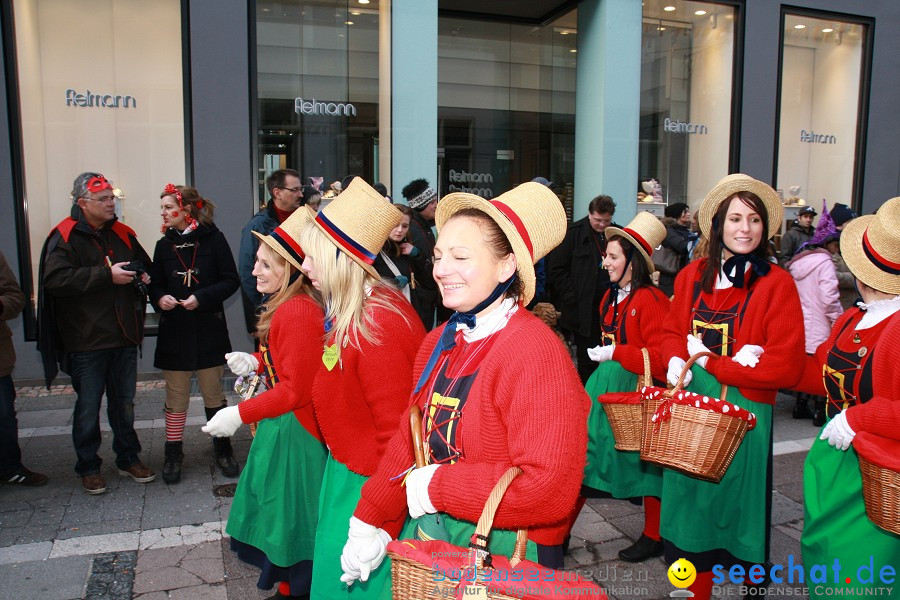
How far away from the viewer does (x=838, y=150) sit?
12234 millimetres

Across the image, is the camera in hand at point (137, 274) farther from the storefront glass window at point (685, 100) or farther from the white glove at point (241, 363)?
the storefront glass window at point (685, 100)

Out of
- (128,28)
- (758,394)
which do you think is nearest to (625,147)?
(128,28)

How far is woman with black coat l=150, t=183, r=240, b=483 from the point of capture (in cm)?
558

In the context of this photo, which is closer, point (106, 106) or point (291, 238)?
point (291, 238)

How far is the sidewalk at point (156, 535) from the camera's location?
13.0 ft

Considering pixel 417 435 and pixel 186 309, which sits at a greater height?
pixel 417 435

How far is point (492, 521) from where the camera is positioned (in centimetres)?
170

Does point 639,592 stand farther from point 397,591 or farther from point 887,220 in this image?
point 397,591

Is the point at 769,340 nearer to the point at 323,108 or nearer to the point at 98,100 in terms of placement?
the point at 323,108

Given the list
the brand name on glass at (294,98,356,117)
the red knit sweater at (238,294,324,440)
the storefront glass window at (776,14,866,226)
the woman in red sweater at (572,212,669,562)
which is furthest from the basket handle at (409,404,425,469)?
the storefront glass window at (776,14,866,226)

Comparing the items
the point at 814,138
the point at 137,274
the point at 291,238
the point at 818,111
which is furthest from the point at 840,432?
the point at 818,111

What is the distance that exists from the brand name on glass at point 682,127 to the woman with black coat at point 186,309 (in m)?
7.80

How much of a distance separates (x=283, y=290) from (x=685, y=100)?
31.1ft

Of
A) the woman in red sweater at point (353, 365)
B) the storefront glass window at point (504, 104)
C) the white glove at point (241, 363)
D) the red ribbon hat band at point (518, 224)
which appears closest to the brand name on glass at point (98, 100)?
the storefront glass window at point (504, 104)
